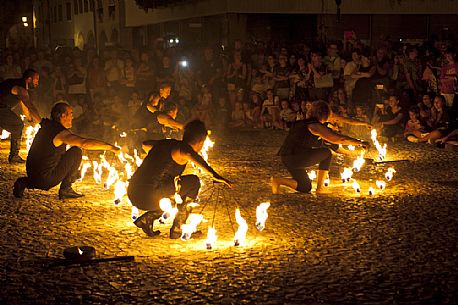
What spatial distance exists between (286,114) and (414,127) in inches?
123

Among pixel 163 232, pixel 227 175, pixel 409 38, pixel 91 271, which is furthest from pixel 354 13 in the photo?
pixel 91 271

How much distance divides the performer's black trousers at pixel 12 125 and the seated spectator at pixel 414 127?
7.70m

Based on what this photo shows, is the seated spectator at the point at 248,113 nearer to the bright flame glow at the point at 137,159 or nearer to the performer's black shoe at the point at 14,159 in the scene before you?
the bright flame glow at the point at 137,159

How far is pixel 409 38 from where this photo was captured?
22.7m

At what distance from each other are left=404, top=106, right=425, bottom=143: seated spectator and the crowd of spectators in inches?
0.8

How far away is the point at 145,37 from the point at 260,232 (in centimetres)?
2529

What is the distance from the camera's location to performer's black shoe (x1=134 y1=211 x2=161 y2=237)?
7.89m

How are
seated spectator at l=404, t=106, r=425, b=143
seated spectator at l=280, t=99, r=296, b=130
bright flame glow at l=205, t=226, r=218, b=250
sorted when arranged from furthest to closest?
seated spectator at l=280, t=99, r=296, b=130 < seated spectator at l=404, t=106, r=425, b=143 < bright flame glow at l=205, t=226, r=218, b=250

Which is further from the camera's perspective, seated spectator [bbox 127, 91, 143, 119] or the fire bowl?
seated spectator [bbox 127, 91, 143, 119]

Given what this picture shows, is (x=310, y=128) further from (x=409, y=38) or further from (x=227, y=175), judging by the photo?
(x=409, y=38)

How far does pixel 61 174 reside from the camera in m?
10.1

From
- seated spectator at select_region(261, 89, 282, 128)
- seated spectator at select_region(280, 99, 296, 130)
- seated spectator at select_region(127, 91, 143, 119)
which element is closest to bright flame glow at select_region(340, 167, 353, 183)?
seated spectator at select_region(280, 99, 296, 130)

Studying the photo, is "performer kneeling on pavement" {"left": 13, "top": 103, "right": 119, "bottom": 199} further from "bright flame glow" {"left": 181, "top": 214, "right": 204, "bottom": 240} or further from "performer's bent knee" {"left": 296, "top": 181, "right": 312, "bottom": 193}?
"performer's bent knee" {"left": 296, "top": 181, "right": 312, "bottom": 193}

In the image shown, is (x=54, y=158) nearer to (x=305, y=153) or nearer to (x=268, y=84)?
(x=305, y=153)
